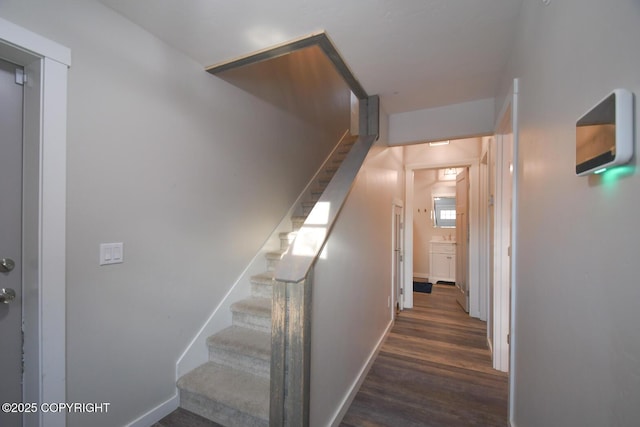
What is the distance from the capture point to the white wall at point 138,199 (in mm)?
1361

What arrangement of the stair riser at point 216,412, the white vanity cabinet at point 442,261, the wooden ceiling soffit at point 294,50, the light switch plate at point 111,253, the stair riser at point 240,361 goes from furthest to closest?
the white vanity cabinet at point 442,261 → the stair riser at point 240,361 → the wooden ceiling soffit at point 294,50 → the stair riser at point 216,412 → the light switch plate at point 111,253

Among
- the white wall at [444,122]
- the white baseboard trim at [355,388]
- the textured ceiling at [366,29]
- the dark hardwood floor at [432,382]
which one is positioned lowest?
the dark hardwood floor at [432,382]

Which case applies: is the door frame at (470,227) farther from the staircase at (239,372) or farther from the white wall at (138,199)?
the white wall at (138,199)

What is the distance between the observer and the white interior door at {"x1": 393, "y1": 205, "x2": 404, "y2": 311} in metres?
3.75

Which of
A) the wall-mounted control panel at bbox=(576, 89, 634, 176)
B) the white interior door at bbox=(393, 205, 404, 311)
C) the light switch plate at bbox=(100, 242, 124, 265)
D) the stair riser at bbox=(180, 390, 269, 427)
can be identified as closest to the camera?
the wall-mounted control panel at bbox=(576, 89, 634, 176)

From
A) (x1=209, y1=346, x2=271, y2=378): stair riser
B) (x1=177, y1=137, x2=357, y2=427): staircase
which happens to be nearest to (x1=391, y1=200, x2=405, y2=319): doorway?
(x1=177, y1=137, x2=357, y2=427): staircase

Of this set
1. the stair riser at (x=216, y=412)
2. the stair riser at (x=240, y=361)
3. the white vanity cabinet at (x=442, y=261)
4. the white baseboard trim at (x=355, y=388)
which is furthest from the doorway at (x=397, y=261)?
the white vanity cabinet at (x=442, y=261)

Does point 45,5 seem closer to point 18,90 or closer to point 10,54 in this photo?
point 10,54

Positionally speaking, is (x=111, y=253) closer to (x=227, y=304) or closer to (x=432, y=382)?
(x=227, y=304)

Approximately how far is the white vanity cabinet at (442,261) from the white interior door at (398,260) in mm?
2525

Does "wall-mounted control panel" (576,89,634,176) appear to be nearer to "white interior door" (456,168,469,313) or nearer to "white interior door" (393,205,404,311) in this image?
"white interior door" (393,205,404,311)

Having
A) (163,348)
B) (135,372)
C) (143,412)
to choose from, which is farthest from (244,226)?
(143,412)

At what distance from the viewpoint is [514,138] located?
5.11ft

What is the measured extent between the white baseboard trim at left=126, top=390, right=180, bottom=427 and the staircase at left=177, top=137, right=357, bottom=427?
0.05m
